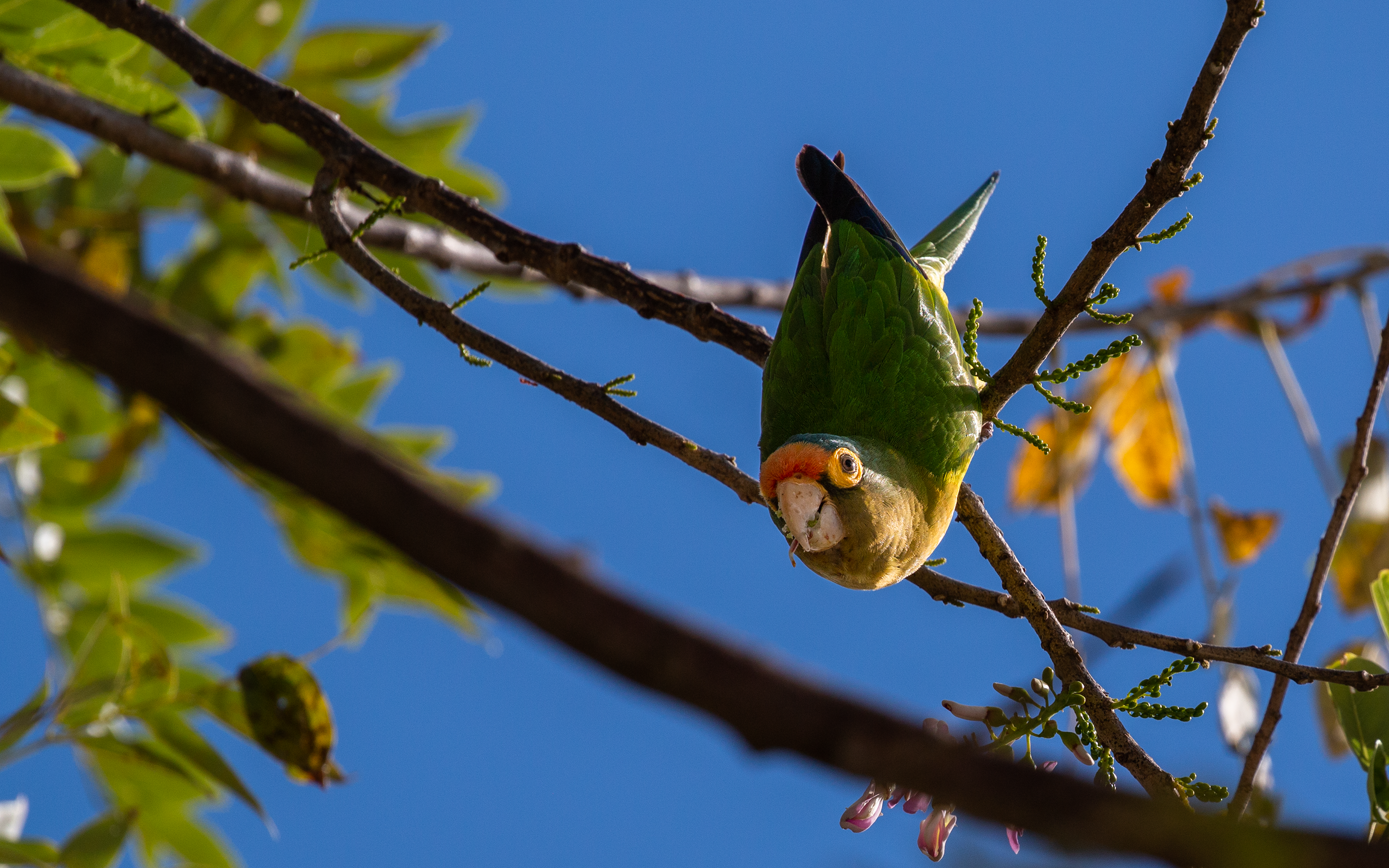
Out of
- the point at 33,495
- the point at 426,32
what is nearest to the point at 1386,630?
the point at 426,32

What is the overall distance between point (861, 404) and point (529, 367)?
Answer: 79 cm

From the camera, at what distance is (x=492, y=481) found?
11.5 ft

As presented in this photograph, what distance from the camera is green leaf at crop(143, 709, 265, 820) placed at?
246cm

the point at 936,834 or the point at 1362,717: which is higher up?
the point at 1362,717

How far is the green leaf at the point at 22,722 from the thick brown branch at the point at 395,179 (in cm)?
139

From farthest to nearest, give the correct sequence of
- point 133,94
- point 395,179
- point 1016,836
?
point 133,94, point 395,179, point 1016,836

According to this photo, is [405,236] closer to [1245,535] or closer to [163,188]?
[163,188]

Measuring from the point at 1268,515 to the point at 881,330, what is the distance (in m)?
1.61

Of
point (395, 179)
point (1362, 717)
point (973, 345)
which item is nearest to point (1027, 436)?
point (973, 345)

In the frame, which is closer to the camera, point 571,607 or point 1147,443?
point 571,607

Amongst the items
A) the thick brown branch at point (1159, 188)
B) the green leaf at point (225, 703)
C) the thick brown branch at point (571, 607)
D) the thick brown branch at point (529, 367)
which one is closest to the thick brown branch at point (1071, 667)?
the thick brown branch at point (1159, 188)

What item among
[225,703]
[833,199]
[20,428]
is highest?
[833,199]

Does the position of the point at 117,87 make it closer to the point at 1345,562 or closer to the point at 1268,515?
the point at 1268,515

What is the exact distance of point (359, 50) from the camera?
360 cm
